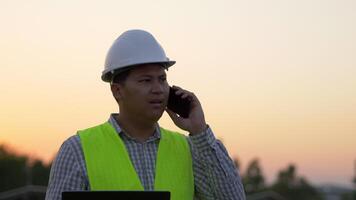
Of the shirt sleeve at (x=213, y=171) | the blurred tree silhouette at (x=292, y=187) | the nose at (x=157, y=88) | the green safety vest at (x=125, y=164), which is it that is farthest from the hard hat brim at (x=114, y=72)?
the blurred tree silhouette at (x=292, y=187)

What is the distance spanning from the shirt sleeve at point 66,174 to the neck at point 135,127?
1.13 ft

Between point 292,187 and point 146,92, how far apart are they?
19.4 meters

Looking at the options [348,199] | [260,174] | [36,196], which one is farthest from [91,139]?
[260,174]

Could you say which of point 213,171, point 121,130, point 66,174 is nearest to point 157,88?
point 121,130

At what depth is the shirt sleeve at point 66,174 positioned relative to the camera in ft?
18.5

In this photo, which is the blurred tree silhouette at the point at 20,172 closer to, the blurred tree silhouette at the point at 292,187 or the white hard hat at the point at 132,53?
the blurred tree silhouette at the point at 292,187

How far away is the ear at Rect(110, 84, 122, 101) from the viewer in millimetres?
5938

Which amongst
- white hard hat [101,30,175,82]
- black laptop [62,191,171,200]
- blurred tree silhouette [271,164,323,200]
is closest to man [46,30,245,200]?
white hard hat [101,30,175,82]

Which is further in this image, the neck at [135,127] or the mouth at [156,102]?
the neck at [135,127]

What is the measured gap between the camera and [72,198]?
5.03 m

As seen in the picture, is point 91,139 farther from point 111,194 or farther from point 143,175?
point 111,194

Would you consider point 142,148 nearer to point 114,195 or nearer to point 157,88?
point 157,88

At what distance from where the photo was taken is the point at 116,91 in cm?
596

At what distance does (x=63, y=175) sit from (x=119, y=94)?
2.04ft
